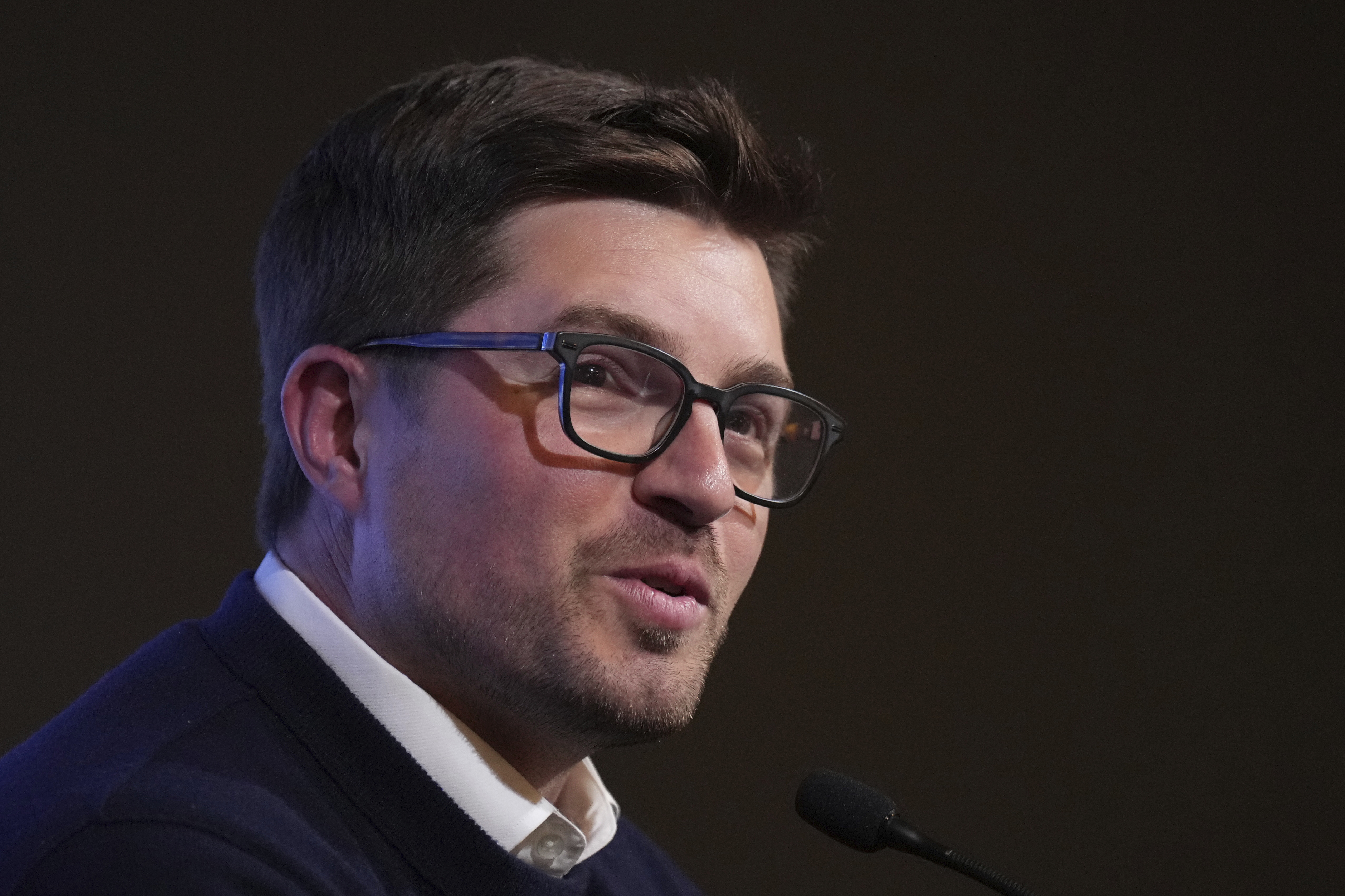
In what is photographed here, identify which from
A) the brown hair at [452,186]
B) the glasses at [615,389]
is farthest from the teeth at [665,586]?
the brown hair at [452,186]

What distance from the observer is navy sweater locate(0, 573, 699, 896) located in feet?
2.91

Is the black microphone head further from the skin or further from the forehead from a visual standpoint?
the forehead

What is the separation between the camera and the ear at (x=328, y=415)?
1.24 metres

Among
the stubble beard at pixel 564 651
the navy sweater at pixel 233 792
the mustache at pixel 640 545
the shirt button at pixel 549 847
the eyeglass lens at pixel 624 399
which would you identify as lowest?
the shirt button at pixel 549 847

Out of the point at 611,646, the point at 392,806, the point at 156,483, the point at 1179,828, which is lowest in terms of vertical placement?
the point at 1179,828

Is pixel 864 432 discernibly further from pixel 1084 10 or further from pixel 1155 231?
pixel 1084 10

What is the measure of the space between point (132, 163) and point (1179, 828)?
232 centimetres

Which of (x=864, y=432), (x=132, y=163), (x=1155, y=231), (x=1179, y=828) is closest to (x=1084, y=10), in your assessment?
(x=1155, y=231)

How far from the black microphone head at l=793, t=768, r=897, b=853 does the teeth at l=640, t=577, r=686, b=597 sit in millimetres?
251

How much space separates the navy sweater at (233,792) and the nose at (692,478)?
0.33 meters

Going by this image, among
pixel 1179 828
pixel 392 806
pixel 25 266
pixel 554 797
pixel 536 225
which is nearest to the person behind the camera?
pixel 392 806

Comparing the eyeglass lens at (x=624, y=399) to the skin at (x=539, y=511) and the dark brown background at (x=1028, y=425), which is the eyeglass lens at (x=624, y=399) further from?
the dark brown background at (x=1028, y=425)

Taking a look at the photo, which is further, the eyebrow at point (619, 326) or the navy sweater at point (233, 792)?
the eyebrow at point (619, 326)

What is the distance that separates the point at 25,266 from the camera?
6.79ft
